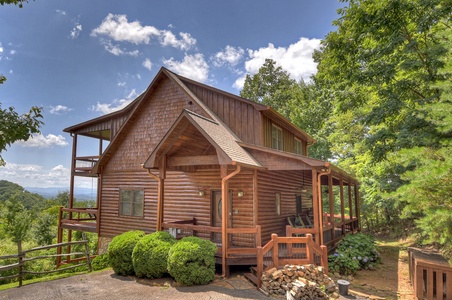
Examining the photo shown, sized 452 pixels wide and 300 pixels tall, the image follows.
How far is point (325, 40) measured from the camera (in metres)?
12.6

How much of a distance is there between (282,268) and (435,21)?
387 inches

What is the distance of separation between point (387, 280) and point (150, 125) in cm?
1179

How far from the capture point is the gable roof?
8.12 m

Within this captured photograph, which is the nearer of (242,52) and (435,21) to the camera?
(435,21)

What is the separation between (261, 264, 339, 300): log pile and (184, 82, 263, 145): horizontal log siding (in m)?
5.47

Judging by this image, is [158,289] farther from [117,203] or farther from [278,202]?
[117,203]

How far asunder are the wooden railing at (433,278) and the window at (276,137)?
282 inches

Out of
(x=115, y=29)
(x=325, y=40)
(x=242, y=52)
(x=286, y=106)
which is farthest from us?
(x=286, y=106)

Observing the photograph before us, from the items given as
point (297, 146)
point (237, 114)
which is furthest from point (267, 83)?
point (237, 114)

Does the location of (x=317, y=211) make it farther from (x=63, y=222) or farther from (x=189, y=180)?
(x=63, y=222)

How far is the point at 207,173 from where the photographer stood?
36.3ft

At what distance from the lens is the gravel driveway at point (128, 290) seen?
21.7ft

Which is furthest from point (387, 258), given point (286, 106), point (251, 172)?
point (286, 106)

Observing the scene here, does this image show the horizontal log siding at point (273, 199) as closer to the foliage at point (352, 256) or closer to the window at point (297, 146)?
the window at point (297, 146)
